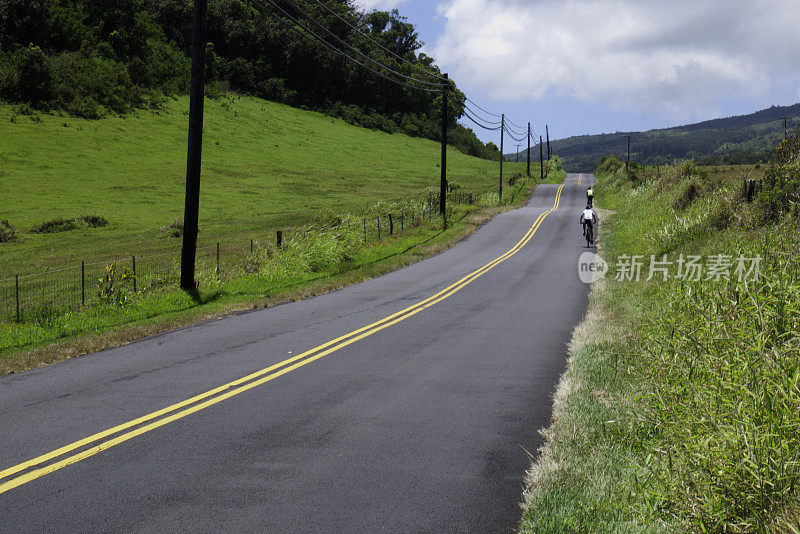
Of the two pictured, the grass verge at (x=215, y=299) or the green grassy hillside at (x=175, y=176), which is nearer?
the grass verge at (x=215, y=299)

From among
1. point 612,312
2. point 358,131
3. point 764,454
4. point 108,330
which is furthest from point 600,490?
point 358,131

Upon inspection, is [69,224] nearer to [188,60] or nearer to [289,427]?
[289,427]

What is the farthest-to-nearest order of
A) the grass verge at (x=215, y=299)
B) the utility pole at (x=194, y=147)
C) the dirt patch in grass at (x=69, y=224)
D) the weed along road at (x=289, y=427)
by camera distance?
the dirt patch in grass at (x=69, y=224)
the utility pole at (x=194, y=147)
the grass verge at (x=215, y=299)
the weed along road at (x=289, y=427)

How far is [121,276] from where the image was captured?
15.5 meters

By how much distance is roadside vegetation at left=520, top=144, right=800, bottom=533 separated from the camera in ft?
→ 12.7

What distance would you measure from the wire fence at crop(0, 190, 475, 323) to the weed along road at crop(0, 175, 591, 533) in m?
4.41

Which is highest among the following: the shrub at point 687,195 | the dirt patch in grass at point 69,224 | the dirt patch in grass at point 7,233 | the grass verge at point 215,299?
the shrub at point 687,195

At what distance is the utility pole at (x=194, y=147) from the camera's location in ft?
50.9

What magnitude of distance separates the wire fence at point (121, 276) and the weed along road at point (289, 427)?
174 inches

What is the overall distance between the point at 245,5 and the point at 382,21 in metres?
37.5

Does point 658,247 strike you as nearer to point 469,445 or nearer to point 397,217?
point 469,445

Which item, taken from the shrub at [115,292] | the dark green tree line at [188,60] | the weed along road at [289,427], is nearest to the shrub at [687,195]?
the weed along road at [289,427]

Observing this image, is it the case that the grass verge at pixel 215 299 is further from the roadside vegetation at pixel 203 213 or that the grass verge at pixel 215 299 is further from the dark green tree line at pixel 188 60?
the dark green tree line at pixel 188 60

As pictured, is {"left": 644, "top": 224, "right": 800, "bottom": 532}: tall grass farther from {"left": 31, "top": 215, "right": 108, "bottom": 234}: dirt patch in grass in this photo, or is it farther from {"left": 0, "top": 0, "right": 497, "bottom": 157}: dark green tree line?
{"left": 0, "top": 0, "right": 497, "bottom": 157}: dark green tree line
